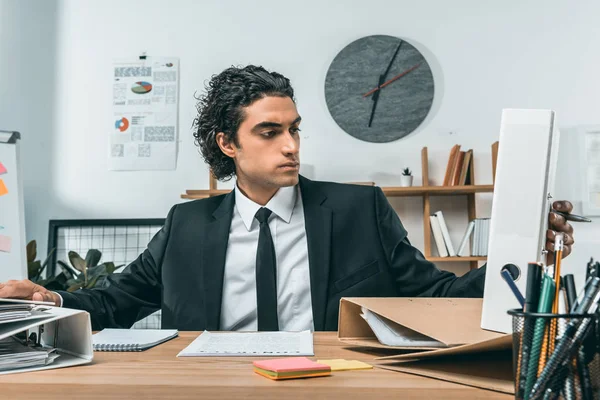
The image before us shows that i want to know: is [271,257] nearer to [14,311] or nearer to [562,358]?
[14,311]

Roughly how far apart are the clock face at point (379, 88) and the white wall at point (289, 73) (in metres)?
0.05

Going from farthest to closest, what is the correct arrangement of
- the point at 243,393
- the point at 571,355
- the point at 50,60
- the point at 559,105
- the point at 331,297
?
the point at 50,60 → the point at 559,105 → the point at 331,297 → the point at 243,393 → the point at 571,355

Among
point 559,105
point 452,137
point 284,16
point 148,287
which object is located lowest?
point 148,287

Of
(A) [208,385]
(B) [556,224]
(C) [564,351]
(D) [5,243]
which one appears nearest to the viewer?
(C) [564,351]

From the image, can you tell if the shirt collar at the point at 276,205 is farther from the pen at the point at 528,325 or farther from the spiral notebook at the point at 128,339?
the pen at the point at 528,325

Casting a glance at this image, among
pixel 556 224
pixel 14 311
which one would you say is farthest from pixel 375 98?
pixel 14 311

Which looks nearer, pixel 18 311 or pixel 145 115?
pixel 18 311

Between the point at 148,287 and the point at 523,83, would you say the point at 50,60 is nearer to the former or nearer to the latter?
the point at 148,287

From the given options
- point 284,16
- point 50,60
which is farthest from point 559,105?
point 50,60

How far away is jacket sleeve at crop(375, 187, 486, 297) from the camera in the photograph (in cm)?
143

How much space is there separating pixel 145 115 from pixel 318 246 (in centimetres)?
211

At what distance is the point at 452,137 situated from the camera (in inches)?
125

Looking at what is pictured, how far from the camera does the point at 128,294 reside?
1.50 metres

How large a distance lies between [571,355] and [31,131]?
3422 millimetres
